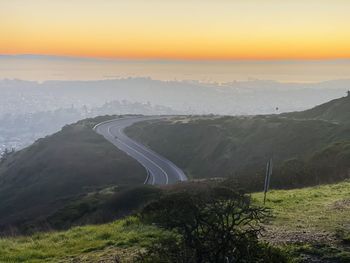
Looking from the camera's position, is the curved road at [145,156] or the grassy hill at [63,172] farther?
the grassy hill at [63,172]

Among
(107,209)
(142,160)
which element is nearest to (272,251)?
(107,209)

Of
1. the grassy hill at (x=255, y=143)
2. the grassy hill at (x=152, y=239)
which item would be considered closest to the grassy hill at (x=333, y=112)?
the grassy hill at (x=255, y=143)

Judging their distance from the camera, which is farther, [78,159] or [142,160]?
[78,159]

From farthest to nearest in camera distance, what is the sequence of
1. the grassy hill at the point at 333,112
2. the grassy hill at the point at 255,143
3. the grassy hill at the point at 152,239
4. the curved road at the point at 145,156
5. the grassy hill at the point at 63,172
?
the grassy hill at the point at 333,112 → the grassy hill at the point at 63,172 → the curved road at the point at 145,156 → the grassy hill at the point at 255,143 → the grassy hill at the point at 152,239

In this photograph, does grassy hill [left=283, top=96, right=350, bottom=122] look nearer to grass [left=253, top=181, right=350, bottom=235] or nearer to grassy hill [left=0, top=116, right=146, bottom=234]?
grassy hill [left=0, top=116, right=146, bottom=234]

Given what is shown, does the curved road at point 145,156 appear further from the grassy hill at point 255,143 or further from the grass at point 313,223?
the grass at point 313,223

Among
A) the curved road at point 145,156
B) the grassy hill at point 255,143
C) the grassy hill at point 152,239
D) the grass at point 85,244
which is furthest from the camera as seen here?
the curved road at point 145,156

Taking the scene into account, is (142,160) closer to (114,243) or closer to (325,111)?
(325,111)

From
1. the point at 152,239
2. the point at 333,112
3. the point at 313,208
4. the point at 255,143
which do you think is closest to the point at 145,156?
the point at 255,143
